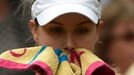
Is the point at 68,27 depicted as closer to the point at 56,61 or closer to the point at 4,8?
the point at 56,61

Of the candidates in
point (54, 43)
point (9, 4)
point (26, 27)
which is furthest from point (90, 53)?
point (9, 4)

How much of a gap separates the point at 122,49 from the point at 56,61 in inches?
58.9

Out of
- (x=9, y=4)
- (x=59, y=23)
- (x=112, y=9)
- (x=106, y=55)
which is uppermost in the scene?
(x=59, y=23)

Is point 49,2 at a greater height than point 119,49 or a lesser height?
greater

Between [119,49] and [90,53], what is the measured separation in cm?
140

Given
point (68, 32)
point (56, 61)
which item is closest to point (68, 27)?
point (68, 32)

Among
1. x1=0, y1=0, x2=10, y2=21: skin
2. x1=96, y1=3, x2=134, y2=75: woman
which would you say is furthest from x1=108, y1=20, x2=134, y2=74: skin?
x1=0, y1=0, x2=10, y2=21: skin

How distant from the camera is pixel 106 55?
4.20 metres

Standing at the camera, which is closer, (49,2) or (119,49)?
(49,2)

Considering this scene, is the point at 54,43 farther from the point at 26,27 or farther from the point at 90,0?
the point at 26,27

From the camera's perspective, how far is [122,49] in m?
4.07

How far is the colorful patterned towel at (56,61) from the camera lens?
2592 millimetres

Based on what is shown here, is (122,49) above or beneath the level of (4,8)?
beneath

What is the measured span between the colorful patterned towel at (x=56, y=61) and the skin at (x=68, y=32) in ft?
0.11
